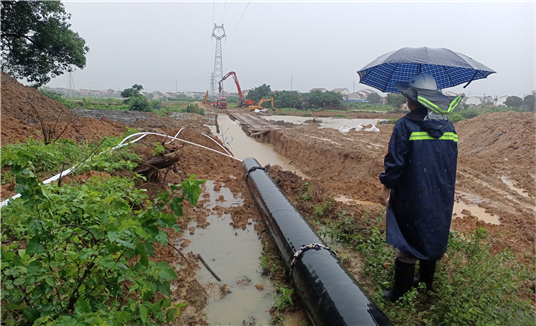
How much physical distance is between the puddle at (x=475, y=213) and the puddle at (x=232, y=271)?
13.2ft

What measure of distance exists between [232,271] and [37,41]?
16.8 meters

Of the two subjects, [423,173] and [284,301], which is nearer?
[423,173]

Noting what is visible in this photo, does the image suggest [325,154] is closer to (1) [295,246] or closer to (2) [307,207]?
(2) [307,207]

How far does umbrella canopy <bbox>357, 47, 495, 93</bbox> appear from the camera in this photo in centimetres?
304

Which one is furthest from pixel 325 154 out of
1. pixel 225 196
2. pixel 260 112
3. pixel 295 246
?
pixel 260 112

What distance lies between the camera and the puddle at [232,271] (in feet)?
10.5

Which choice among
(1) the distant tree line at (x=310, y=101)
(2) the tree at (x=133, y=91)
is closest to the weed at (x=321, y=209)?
(2) the tree at (x=133, y=91)

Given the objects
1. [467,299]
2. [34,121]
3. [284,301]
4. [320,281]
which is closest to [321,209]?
[284,301]

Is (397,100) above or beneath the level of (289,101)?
above

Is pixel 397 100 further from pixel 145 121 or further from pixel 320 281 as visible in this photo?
pixel 320 281

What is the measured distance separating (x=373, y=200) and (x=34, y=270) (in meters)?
6.30

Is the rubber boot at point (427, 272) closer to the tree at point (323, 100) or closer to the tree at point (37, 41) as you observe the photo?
the tree at point (37, 41)

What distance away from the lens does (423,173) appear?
2742 mm

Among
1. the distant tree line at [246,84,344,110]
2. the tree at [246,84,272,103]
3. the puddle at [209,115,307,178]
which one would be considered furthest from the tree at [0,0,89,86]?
the tree at [246,84,272,103]
